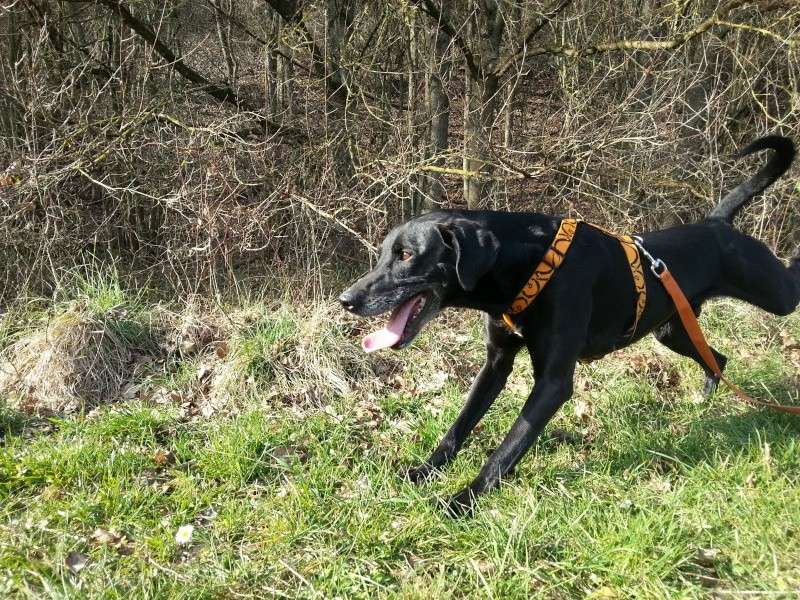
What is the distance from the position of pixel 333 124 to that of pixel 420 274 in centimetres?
322

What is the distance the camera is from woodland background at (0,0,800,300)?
5008 mm

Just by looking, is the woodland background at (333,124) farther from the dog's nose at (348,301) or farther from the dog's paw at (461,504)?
the dog's paw at (461,504)

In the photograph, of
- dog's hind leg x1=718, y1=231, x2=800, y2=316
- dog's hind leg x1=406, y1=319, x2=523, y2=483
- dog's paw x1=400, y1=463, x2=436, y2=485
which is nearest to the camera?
dog's paw x1=400, y1=463, x2=436, y2=485

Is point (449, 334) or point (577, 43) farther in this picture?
point (577, 43)

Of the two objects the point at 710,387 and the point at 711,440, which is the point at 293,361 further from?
the point at 710,387

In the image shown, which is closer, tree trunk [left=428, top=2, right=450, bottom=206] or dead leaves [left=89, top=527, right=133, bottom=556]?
dead leaves [left=89, top=527, right=133, bottom=556]

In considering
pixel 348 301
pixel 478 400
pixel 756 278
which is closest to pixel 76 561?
pixel 348 301

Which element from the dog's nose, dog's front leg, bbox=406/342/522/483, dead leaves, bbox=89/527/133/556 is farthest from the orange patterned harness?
dead leaves, bbox=89/527/133/556

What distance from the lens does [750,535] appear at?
7.44ft

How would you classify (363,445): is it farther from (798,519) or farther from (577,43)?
(577,43)

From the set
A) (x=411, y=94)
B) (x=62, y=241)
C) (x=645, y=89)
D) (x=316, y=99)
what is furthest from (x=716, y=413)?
(x=62, y=241)

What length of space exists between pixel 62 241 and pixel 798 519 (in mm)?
5422

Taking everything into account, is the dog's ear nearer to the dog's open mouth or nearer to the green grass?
the dog's open mouth

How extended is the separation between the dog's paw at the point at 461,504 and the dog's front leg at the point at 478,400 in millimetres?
380
